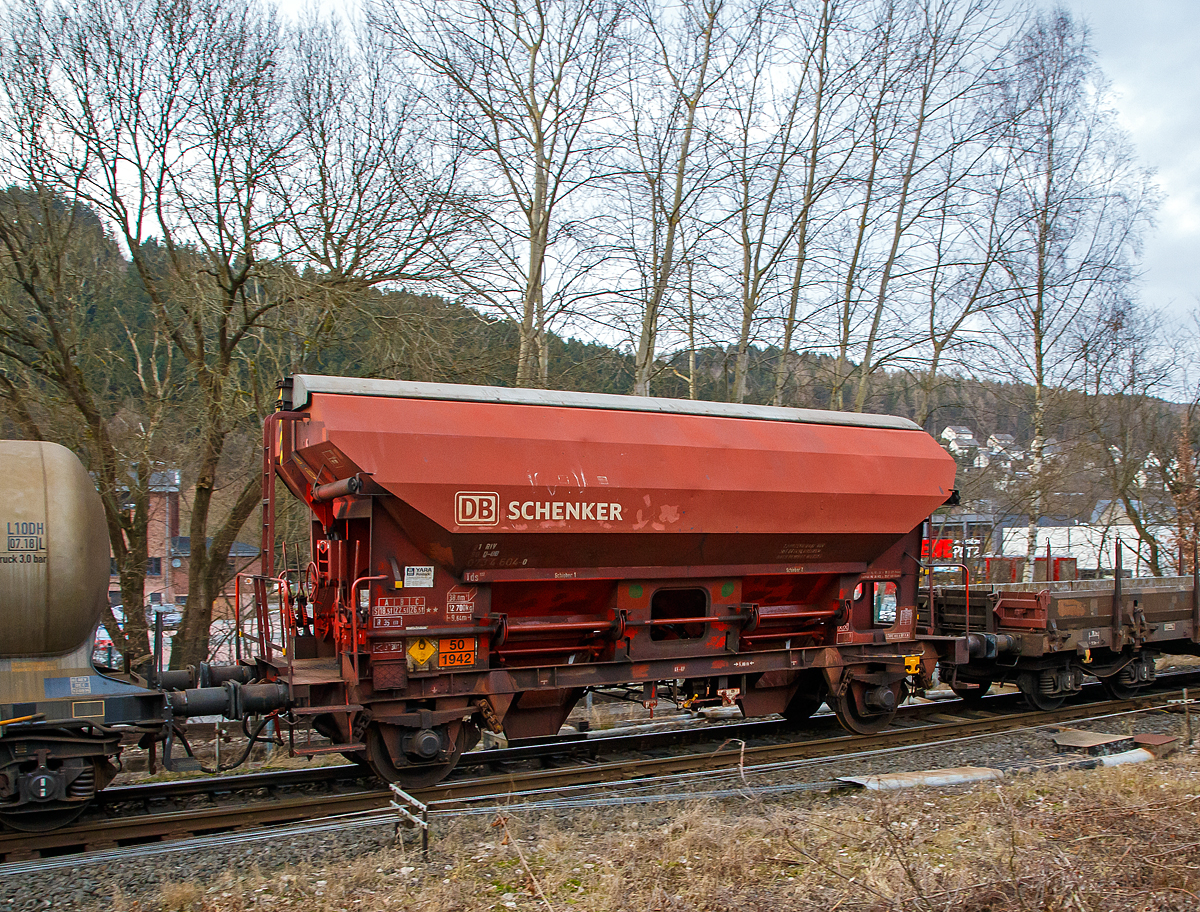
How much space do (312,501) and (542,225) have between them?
10507mm

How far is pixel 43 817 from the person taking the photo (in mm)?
6746

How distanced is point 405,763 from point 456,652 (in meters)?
1.15

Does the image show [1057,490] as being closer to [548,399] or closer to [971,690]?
[971,690]

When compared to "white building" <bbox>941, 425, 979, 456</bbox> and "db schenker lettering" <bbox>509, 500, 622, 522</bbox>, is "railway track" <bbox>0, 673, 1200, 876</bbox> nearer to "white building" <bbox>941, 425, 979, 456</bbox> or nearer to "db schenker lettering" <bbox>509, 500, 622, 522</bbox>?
"db schenker lettering" <bbox>509, 500, 622, 522</bbox>

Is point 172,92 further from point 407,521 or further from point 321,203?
point 407,521

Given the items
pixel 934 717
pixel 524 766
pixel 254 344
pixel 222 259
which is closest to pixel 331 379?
pixel 524 766

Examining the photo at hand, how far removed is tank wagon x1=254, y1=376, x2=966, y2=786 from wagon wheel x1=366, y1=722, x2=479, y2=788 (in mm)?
22

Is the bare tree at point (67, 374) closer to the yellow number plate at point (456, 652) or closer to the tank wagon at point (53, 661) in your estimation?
the tank wagon at point (53, 661)

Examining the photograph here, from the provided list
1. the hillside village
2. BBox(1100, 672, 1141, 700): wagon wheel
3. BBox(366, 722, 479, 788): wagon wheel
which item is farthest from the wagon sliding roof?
the hillside village

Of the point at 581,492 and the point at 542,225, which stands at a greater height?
the point at 542,225

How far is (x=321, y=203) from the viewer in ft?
45.2

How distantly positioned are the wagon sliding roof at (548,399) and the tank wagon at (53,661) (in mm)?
2123

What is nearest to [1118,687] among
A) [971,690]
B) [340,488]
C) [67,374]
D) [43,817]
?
[971,690]

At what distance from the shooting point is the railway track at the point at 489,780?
6.76m
